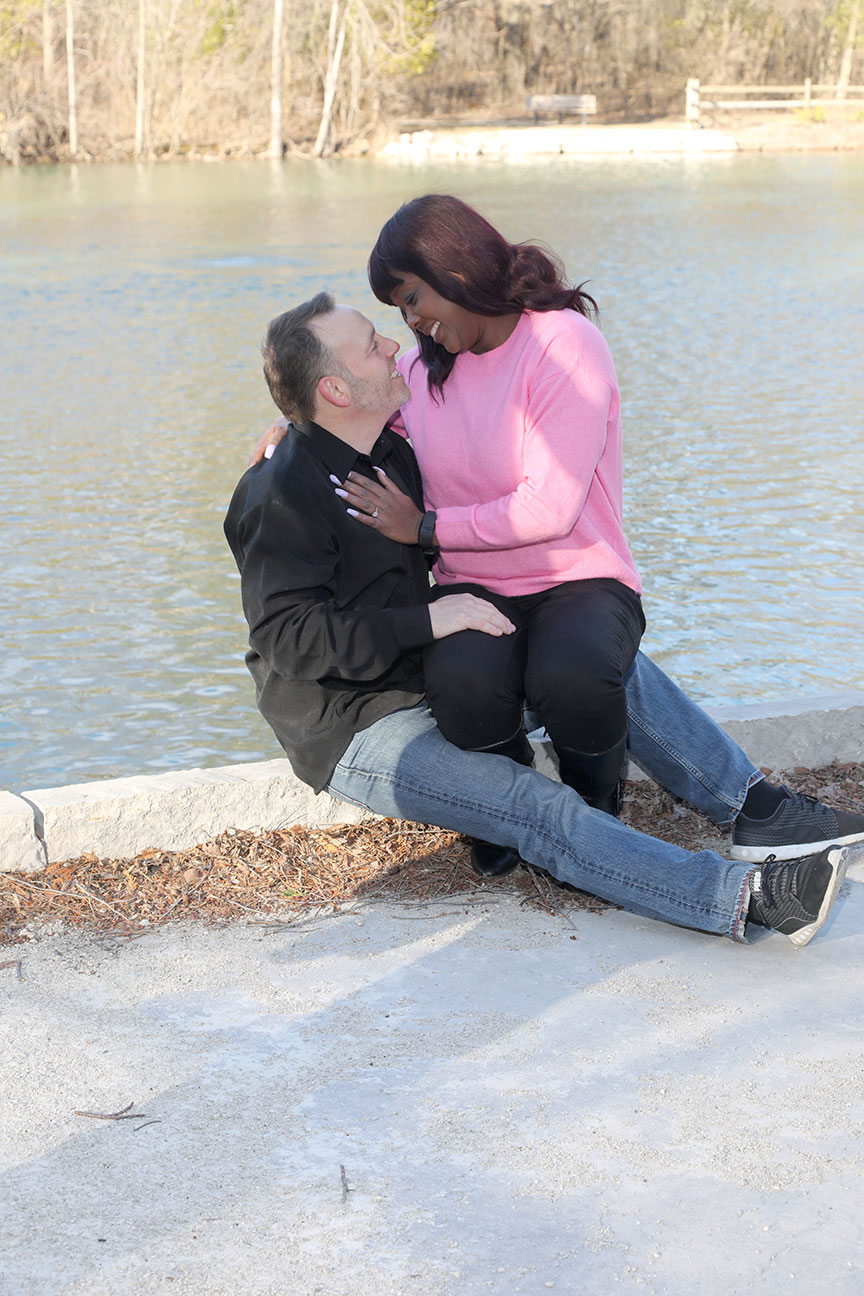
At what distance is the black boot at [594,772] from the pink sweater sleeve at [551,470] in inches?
19.7

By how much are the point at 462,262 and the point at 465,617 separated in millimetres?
797

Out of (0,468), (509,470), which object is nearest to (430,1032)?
(509,470)

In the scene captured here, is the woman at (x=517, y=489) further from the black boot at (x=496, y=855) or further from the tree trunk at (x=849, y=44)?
the tree trunk at (x=849, y=44)

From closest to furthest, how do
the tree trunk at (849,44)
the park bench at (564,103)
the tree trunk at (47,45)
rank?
the tree trunk at (47,45) < the park bench at (564,103) < the tree trunk at (849,44)

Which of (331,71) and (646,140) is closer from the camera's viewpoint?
(646,140)

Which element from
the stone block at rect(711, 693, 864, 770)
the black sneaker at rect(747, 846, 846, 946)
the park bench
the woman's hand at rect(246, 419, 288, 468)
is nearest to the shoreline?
the park bench

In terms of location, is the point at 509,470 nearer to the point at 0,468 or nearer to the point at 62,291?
the point at 0,468

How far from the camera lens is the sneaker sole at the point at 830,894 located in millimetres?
2892

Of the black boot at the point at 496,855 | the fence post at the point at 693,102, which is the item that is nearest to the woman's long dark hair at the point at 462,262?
the black boot at the point at 496,855

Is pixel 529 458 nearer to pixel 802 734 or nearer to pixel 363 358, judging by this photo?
pixel 363 358

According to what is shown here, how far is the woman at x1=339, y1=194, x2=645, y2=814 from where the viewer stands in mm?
3246

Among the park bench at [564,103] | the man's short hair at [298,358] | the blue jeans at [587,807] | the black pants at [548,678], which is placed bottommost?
the blue jeans at [587,807]

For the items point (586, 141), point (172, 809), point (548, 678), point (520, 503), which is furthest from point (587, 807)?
point (586, 141)

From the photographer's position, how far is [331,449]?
11.0ft
